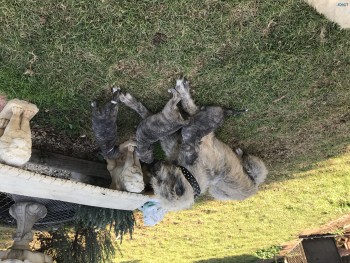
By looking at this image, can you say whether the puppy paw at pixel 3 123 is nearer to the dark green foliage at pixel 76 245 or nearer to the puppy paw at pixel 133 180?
the puppy paw at pixel 133 180

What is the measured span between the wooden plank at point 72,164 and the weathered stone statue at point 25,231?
1.60 feet

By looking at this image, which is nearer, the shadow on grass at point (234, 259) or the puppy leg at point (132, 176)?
the puppy leg at point (132, 176)

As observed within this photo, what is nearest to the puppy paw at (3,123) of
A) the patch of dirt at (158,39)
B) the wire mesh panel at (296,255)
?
the patch of dirt at (158,39)

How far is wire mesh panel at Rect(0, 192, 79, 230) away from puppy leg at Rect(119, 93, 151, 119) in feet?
3.59

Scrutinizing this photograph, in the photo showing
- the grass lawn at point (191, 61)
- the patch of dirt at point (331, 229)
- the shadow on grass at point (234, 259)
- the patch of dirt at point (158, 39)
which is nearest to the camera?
the grass lawn at point (191, 61)

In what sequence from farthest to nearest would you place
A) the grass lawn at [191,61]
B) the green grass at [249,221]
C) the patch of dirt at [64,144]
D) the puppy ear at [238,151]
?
the green grass at [249,221] → the puppy ear at [238,151] → the patch of dirt at [64,144] → the grass lawn at [191,61]

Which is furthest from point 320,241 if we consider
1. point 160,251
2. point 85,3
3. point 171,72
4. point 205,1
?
point 85,3

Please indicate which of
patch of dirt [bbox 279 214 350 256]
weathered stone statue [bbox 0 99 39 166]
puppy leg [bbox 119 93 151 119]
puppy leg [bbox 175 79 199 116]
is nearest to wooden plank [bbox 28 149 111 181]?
weathered stone statue [bbox 0 99 39 166]

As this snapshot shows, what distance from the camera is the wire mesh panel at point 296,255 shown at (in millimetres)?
6528

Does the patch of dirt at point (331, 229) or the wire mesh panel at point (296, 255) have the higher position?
the patch of dirt at point (331, 229)

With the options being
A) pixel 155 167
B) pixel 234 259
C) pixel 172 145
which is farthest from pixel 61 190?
pixel 234 259

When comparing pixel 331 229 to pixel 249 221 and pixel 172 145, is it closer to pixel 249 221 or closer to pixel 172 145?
pixel 249 221

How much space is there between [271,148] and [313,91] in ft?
3.72

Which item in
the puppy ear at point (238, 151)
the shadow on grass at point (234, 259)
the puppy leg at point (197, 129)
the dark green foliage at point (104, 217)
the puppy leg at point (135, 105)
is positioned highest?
the puppy leg at point (135, 105)
